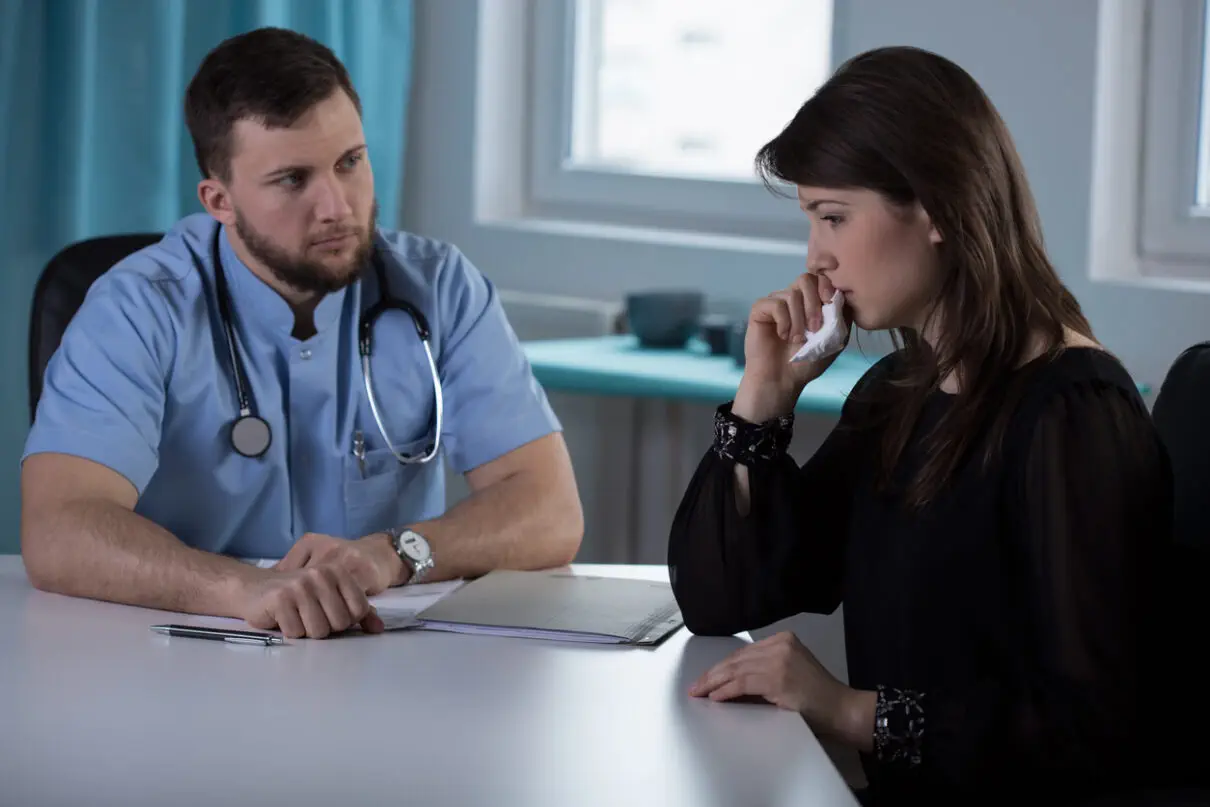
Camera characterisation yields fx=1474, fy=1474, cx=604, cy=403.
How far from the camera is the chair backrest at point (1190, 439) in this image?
1.31 metres

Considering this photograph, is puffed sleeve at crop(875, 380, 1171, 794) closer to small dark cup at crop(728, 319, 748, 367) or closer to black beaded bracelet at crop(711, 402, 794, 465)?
black beaded bracelet at crop(711, 402, 794, 465)

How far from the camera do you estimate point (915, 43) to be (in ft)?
8.45

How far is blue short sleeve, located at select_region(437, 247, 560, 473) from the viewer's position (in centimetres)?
190

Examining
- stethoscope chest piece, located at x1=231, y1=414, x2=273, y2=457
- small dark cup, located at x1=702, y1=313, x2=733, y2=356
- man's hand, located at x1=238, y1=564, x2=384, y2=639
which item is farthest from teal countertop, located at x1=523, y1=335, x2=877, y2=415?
man's hand, located at x1=238, y1=564, x2=384, y2=639

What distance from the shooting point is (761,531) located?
1496mm

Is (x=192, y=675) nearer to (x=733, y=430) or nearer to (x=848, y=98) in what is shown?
(x=733, y=430)

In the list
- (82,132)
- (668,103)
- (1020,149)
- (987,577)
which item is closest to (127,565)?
(987,577)

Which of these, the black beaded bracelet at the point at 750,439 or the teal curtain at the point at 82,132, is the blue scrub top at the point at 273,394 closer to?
the black beaded bracelet at the point at 750,439

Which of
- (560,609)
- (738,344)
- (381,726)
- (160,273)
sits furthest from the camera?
(738,344)

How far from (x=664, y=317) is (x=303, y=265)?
99cm

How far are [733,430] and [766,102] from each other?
1.64m

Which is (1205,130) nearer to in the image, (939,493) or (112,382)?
(939,493)

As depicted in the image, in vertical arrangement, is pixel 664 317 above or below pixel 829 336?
below

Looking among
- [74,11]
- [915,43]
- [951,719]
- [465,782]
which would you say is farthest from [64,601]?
[915,43]
